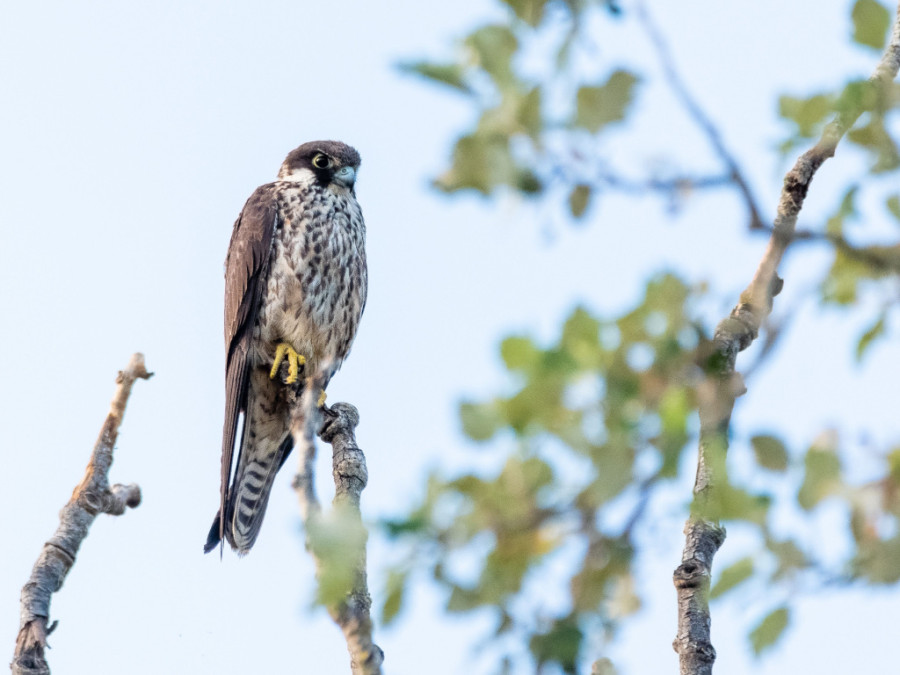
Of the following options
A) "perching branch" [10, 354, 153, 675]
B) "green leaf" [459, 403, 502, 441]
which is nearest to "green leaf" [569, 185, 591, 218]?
"green leaf" [459, 403, 502, 441]

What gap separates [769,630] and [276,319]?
4.02 metres

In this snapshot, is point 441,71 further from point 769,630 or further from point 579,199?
point 769,630

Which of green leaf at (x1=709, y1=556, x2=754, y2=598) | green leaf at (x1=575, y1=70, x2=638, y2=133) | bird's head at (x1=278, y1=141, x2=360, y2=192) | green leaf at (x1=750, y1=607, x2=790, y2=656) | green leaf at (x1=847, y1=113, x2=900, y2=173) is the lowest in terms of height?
green leaf at (x1=750, y1=607, x2=790, y2=656)

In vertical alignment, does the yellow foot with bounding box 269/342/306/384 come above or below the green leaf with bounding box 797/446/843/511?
above

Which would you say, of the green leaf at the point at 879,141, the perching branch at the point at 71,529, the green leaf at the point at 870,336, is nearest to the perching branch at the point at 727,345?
the green leaf at the point at 879,141

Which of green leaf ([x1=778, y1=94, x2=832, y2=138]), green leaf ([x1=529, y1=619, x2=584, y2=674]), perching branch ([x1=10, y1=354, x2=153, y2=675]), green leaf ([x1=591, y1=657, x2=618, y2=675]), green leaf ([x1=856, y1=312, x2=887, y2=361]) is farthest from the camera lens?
perching branch ([x1=10, y1=354, x2=153, y2=675])

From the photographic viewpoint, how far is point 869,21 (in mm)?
1279

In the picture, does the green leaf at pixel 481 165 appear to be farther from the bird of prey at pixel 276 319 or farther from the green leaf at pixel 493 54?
the bird of prey at pixel 276 319

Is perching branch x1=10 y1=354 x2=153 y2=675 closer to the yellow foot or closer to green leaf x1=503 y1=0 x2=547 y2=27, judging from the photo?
the yellow foot

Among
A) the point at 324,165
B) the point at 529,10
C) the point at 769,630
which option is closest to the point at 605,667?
the point at 769,630

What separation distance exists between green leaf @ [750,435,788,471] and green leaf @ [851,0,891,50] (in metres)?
0.49

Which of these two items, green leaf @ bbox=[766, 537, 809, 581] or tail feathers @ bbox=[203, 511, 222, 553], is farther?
tail feathers @ bbox=[203, 511, 222, 553]

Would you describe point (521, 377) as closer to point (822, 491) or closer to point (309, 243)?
point (822, 491)

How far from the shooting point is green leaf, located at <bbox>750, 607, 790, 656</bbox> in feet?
3.85
